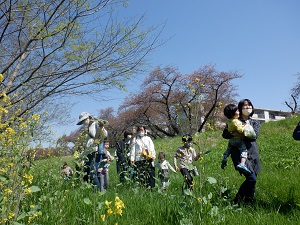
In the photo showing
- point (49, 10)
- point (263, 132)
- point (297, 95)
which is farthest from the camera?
point (297, 95)

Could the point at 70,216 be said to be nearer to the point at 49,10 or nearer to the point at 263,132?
the point at 49,10

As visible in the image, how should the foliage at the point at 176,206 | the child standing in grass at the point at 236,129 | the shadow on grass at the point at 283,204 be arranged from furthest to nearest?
the child standing in grass at the point at 236,129 < the shadow on grass at the point at 283,204 < the foliage at the point at 176,206

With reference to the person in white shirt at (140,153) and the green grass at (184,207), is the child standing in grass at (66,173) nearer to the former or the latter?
the green grass at (184,207)

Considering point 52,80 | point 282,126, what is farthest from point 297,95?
point 52,80

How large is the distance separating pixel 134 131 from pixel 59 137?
3.56 meters

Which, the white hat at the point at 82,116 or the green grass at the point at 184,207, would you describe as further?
the white hat at the point at 82,116

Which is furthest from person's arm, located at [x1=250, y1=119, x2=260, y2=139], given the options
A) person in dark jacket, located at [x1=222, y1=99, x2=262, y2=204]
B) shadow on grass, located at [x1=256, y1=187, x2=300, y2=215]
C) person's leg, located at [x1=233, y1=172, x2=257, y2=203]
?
shadow on grass, located at [x1=256, y1=187, x2=300, y2=215]

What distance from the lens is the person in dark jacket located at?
3414 mm

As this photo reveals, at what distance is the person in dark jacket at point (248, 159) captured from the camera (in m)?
3.41

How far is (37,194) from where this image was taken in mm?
3365

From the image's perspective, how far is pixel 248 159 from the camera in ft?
11.5

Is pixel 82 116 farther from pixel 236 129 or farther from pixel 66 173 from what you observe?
pixel 236 129

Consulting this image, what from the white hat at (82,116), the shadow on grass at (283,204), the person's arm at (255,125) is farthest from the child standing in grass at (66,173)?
the person's arm at (255,125)

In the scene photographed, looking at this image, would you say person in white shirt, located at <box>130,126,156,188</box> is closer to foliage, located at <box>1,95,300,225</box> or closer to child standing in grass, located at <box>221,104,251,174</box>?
foliage, located at <box>1,95,300,225</box>
